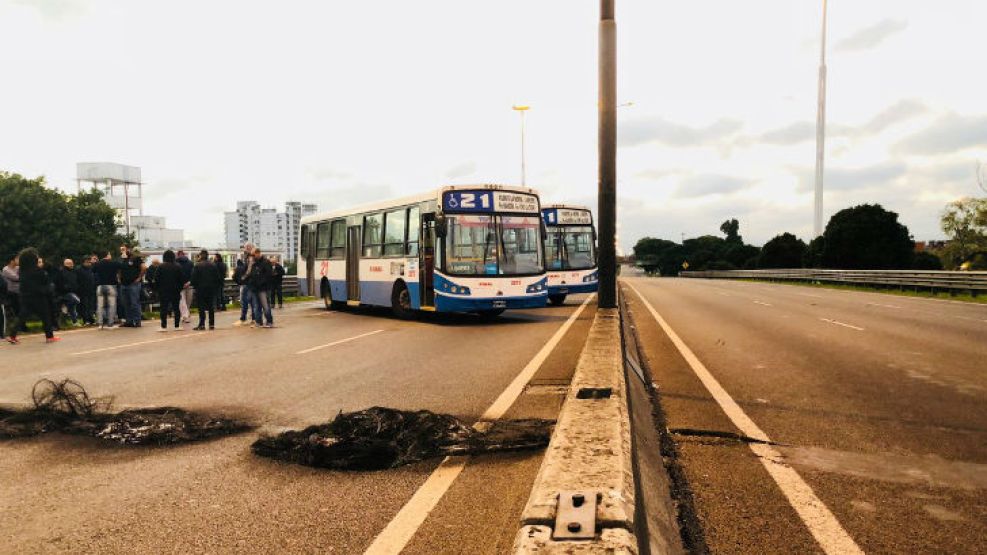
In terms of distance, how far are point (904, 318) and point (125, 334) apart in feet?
59.6

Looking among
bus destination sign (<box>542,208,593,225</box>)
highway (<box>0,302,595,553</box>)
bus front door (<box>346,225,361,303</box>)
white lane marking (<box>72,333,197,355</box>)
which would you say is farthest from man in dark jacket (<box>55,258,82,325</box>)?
bus destination sign (<box>542,208,593,225</box>)

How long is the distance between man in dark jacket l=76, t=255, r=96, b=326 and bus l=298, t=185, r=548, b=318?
824cm

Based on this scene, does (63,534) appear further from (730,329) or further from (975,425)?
(730,329)

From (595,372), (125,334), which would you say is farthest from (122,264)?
(595,372)

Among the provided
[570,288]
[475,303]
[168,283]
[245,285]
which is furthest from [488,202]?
[570,288]

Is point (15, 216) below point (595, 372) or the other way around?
the other way around

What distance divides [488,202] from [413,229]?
6.62 ft

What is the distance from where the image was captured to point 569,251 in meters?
26.2

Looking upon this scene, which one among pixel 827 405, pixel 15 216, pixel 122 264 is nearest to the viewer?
pixel 827 405

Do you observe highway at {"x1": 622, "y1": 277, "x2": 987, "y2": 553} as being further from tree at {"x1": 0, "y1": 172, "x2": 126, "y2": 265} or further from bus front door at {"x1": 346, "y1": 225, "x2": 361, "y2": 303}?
tree at {"x1": 0, "y1": 172, "x2": 126, "y2": 265}

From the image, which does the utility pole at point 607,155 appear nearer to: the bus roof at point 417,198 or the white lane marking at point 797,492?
the bus roof at point 417,198

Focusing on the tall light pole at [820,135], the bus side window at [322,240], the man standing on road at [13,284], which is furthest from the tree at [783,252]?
the man standing on road at [13,284]

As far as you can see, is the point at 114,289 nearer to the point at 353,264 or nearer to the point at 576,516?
the point at 353,264

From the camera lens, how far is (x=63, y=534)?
11.9ft
